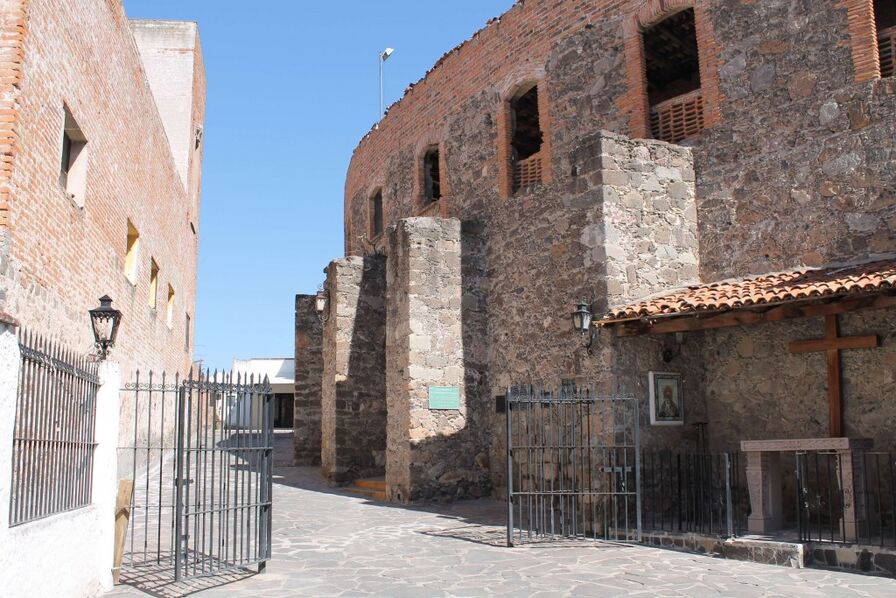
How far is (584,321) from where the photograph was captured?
36.3 ft

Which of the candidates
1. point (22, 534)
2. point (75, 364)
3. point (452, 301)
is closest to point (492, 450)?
point (452, 301)

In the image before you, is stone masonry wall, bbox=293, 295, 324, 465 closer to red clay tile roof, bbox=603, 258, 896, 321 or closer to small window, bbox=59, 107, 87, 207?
small window, bbox=59, 107, 87, 207

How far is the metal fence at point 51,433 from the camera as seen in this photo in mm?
5207

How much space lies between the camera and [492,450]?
14023 mm

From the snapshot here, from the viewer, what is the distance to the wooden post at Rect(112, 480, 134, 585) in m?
7.49

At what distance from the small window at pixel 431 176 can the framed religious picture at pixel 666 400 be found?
23.5 feet

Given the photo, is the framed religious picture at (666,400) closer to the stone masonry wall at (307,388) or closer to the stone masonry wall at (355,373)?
the stone masonry wall at (355,373)

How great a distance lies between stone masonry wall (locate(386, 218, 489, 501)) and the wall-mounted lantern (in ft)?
10.4

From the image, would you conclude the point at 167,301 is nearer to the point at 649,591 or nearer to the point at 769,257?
the point at 769,257

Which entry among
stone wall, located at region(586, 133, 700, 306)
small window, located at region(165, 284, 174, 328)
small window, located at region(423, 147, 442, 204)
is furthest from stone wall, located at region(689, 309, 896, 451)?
small window, located at region(165, 284, 174, 328)

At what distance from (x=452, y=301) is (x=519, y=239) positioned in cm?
156

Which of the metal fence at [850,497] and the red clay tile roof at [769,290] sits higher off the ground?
the red clay tile roof at [769,290]

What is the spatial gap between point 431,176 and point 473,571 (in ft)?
34.7

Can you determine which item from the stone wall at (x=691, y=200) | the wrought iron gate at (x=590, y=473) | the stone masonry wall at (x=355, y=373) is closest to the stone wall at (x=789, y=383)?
the stone wall at (x=691, y=200)
